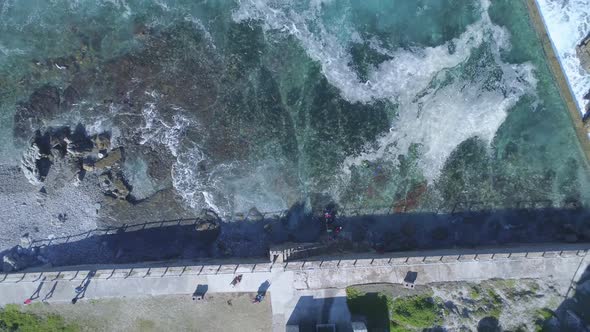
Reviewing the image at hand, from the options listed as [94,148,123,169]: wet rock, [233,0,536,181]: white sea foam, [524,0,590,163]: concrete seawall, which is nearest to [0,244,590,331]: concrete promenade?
[94,148,123,169]: wet rock

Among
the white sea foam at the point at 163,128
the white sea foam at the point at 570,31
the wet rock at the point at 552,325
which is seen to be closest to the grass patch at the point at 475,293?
the wet rock at the point at 552,325

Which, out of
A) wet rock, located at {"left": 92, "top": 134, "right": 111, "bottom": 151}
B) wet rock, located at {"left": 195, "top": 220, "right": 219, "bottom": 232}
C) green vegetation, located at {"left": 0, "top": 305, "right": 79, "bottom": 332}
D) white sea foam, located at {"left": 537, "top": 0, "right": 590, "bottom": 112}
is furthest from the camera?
wet rock, located at {"left": 195, "top": 220, "right": 219, "bottom": 232}

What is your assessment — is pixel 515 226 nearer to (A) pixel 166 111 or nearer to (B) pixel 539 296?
(B) pixel 539 296

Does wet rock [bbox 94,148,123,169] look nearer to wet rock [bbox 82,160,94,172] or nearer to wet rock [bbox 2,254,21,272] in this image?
wet rock [bbox 82,160,94,172]

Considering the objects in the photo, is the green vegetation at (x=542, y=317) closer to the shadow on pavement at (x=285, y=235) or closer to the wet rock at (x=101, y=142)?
the shadow on pavement at (x=285, y=235)

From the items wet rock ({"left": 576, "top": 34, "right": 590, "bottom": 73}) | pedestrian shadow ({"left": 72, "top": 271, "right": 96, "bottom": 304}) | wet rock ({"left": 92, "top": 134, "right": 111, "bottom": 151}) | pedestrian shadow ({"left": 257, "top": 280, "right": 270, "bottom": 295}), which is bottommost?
pedestrian shadow ({"left": 72, "top": 271, "right": 96, "bottom": 304})
